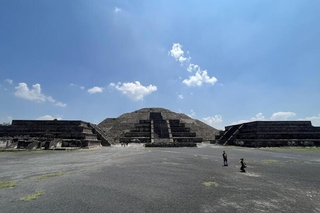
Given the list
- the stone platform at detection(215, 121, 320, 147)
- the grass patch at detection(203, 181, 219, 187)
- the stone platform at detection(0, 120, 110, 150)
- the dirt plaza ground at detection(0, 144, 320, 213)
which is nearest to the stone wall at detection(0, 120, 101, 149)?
the stone platform at detection(0, 120, 110, 150)

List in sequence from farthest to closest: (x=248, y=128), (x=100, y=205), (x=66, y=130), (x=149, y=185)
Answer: (x=248, y=128) < (x=66, y=130) < (x=149, y=185) < (x=100, y=205)

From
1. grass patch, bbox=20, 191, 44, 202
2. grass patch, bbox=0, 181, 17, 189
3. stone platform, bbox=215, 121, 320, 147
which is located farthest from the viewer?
stone platform, bbox=215, 121, 320, 147

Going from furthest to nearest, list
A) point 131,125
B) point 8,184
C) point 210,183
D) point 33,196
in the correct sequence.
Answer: point 131,125 < point 210,183 < point 8,184 < point 33,196

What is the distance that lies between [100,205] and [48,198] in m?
1.79

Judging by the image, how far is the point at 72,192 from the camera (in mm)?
6469

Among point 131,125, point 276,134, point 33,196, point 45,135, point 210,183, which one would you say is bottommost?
point 33,196

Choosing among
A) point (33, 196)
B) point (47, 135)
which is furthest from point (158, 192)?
point (47, 135)

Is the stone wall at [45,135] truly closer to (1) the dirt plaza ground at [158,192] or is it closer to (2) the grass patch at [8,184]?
(1) the dirt plaza ground at [158,192]

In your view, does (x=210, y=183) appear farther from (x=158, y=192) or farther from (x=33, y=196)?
(x=33, y=196)

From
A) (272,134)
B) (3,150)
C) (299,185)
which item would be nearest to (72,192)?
(299,185)

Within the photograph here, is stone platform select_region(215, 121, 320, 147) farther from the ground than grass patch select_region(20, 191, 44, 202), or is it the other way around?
stone platform select_region(215, 121, 320, 147)

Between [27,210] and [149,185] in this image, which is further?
[149,185]

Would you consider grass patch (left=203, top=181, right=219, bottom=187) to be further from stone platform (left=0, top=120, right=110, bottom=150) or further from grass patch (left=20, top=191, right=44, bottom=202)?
stone platform (left=0, top=120, right=110, bottom=150)

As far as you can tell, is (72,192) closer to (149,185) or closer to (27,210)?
(27,210)
